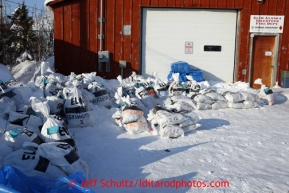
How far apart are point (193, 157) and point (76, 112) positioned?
2242 mm

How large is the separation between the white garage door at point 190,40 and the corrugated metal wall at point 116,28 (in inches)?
10.3

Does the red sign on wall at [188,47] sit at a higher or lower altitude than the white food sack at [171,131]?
higher

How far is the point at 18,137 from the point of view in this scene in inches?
145

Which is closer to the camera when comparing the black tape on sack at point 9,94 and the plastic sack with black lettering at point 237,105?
the black tape on sack at point 9,94

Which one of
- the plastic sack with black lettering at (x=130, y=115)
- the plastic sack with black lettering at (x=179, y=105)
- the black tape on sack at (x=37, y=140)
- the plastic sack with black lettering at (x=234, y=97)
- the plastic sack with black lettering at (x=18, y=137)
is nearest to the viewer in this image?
the plastic sack with black lettering at (x=18, y=137)

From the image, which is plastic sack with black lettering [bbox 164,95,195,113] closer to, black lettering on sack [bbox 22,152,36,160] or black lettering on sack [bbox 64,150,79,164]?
black lettering on sack [bbox 64,150,79,164]

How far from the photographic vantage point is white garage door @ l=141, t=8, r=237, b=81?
10.2 m

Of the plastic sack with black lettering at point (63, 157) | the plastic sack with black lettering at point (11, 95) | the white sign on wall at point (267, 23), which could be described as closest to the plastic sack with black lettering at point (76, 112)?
the plastic sack with black lettering at point (11, 95)

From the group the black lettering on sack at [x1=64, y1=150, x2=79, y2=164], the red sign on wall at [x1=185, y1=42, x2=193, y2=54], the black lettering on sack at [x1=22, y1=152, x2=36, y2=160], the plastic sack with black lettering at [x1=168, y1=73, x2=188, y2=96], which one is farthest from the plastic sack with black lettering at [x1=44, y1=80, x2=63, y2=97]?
the red sign on wall at [x1=185, y1=42, x2=193, y2=54]

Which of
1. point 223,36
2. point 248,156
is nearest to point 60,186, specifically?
point 248,156

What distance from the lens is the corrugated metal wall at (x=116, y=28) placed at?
10008 mm

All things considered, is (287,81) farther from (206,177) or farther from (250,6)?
(206,177)

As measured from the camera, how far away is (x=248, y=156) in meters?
4.16

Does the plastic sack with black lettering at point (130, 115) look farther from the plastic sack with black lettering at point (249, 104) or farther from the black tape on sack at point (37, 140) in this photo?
the plastic sack with black lettering at point (249, 104)
